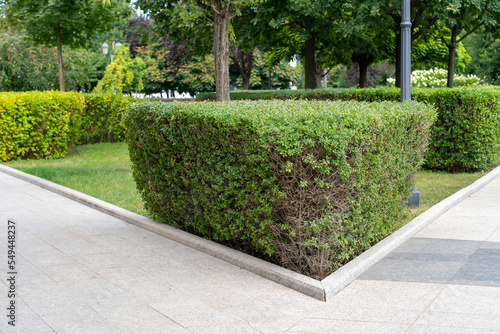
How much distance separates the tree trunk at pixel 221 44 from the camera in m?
11.2

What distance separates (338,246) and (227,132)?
5.04ft

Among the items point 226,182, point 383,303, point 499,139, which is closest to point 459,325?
point 383,303

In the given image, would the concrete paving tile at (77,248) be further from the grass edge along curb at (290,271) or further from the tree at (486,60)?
the tree at (486,60)

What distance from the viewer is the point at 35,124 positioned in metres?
14.1

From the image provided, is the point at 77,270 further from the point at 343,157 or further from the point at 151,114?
the point at 343,157

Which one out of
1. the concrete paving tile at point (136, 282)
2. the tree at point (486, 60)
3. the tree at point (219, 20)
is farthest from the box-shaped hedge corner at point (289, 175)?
the tree at point (486, 60)

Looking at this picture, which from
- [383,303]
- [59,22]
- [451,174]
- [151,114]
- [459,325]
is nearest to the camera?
[459,325]

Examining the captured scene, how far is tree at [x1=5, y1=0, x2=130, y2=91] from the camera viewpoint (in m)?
17.2

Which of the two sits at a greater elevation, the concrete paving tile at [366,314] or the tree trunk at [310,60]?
the tree trunk at [310,60]

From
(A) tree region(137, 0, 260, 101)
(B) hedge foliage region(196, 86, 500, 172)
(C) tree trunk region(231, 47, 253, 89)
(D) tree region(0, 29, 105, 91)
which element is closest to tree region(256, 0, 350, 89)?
(A) tree region(137, 0, 260, 101)

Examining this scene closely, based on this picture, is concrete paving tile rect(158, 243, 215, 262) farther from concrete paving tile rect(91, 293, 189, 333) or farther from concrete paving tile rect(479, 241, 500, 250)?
concrete paving tile rect(479, 241, 500, 250)

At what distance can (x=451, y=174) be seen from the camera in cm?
1132

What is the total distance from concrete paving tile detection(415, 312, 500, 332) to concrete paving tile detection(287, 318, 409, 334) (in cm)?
23

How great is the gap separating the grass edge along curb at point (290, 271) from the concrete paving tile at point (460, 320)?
0.85 meters
